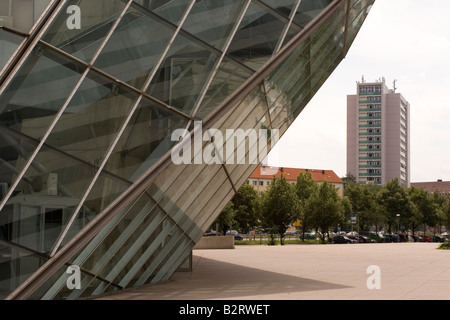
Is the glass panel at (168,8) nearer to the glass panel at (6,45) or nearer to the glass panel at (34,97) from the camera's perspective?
the glass panel at (34,97)

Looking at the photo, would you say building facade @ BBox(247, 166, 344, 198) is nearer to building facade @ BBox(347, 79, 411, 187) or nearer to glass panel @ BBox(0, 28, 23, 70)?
building facade @ BBox(347, 79, 411, 187)

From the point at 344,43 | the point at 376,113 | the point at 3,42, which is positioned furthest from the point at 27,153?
the point at 376,113

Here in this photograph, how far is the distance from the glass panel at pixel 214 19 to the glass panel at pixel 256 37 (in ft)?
0.84

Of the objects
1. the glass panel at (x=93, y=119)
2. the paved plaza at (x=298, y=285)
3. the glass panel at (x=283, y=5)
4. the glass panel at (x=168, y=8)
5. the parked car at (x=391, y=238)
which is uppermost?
the glass panel at (x=283, y=5)

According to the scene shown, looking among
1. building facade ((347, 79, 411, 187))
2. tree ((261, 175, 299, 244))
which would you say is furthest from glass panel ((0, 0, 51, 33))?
building facade ((347, 79, 411, 187))

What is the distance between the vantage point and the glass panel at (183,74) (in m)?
11.6

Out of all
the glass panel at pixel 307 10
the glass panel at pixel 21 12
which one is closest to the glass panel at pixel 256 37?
the glass panel at pixel 307 10

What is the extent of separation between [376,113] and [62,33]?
6628 inches

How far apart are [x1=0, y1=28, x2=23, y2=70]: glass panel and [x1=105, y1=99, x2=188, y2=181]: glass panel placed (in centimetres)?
257

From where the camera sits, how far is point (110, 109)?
432 inches

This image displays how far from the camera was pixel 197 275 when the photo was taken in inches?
774

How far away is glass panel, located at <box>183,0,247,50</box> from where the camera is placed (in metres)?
11.8

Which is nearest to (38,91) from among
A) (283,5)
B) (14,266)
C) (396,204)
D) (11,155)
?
(11,155)
